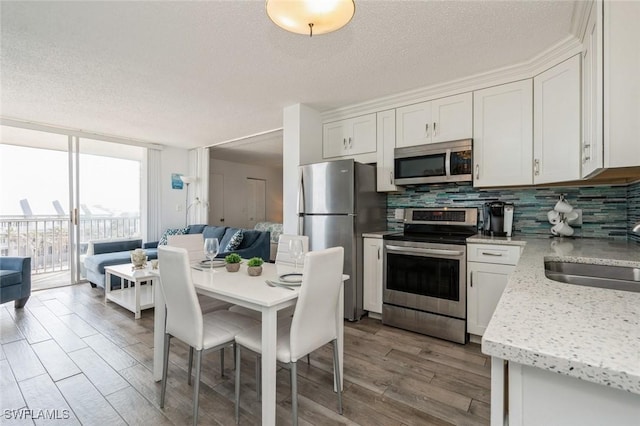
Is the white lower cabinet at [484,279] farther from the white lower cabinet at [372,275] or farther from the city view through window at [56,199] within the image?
the city view through window at [56,199]

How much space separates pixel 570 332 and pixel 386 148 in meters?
2.83

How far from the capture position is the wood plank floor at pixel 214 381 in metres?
1.69

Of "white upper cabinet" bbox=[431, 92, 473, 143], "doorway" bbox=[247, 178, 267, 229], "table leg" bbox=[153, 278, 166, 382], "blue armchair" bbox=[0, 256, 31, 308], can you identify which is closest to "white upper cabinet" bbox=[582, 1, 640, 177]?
"white upper cabinet" bbox=[431, 92, 473, 143]

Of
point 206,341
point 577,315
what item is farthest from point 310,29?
point 206,341

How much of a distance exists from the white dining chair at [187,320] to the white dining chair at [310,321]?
11 cm

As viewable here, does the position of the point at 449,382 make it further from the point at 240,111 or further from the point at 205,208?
the point at 205,208

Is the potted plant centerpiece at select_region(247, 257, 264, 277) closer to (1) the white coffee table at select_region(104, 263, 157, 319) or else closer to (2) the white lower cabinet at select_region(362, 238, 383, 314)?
(2) the white lower cabinet at select_region(362, 238, 383, 314)

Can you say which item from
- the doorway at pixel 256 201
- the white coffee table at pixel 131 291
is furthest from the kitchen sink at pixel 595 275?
the doorway at pixel 256 201

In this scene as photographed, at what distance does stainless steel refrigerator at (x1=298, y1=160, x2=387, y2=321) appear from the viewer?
306 centimetres

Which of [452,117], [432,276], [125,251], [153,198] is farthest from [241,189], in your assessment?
[432,276]

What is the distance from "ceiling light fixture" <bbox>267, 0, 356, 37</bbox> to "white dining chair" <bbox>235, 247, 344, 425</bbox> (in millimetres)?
1103

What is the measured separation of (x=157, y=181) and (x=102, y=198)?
904 mm

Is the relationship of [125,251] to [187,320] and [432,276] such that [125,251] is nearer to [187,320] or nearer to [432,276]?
[187,320]

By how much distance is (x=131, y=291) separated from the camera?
374 cm
